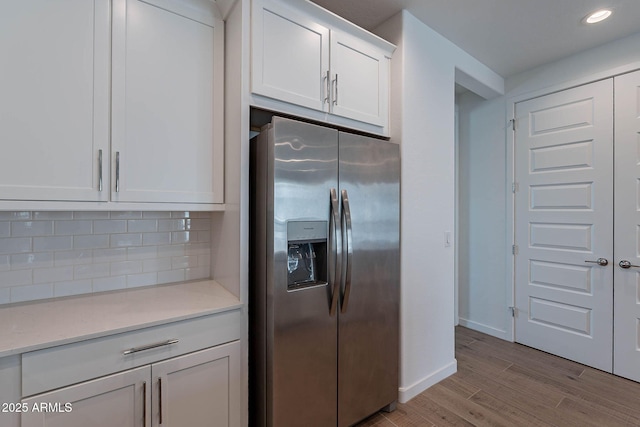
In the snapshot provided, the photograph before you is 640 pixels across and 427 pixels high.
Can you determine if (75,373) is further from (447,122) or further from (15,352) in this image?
(447,122)

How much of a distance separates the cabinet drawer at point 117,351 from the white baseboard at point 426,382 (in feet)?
4.35

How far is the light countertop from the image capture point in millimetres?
1142

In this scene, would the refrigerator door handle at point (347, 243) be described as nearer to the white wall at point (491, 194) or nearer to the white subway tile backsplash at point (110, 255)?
the white subway tile backsplash at point (110, 255)

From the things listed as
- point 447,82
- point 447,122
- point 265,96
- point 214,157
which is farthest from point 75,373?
point 447,82

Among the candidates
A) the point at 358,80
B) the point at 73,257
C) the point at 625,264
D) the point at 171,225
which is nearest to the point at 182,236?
the point at 171,225

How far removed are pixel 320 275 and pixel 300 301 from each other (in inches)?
7.7

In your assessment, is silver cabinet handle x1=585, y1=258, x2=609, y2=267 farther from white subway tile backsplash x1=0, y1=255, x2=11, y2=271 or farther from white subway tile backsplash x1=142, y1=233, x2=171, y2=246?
white subway tile backsplash x1=0, y1=255, x2=11, y2=271

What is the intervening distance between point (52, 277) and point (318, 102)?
5.64 ft

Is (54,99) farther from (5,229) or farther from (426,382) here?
(426,382)

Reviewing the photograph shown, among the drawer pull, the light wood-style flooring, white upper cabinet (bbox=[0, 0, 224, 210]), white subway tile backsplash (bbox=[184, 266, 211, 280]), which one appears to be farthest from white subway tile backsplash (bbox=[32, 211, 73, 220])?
the light wood-style flooring

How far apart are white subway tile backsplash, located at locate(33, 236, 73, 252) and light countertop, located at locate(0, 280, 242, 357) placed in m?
0.26

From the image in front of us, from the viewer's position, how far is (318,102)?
5.90 ft

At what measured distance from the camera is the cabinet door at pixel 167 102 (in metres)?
1.47

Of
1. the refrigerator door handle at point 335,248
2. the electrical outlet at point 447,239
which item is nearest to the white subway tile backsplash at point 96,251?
the refrigerator door handle at point 335,248
